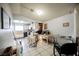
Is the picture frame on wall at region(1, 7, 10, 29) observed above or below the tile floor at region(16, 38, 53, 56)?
above

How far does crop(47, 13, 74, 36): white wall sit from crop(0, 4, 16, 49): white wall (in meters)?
0.75

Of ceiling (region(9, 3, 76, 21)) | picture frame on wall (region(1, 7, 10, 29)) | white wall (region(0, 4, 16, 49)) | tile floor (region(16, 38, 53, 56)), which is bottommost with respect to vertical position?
tile floor (region(16, 38, 53, 56))

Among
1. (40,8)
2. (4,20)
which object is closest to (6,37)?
(4,20)

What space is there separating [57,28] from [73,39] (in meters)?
0.36

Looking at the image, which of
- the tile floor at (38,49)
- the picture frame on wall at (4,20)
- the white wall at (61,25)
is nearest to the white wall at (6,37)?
the picture frame on wall at (4,20)

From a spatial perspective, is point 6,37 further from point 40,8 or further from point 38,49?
point 40,8

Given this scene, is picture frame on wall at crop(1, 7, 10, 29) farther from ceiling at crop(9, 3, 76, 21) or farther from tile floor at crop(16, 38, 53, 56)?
tile floor at crop(16, 38, 53, 56)

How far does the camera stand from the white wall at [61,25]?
Result: 1.90 metres

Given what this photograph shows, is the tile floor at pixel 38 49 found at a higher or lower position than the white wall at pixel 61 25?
lower

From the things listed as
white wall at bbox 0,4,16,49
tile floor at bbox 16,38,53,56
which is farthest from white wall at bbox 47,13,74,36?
white wall at bbox 0,4,16,49

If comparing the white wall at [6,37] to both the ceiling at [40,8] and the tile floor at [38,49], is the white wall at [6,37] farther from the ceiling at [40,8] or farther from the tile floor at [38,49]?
the tile floor at [38,49]

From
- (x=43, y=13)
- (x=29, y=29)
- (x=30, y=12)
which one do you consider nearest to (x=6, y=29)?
(x=29, y=29)

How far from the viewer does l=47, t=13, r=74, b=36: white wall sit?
1.90 meters

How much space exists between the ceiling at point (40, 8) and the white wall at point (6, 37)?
0.09 metres
